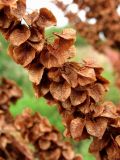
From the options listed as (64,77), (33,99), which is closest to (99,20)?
(64,77)

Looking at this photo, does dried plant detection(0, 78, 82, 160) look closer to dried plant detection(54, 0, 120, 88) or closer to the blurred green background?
dried plant detection(54, 0, 120, 88)

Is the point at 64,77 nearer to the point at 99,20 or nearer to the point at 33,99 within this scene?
the point at 99,20

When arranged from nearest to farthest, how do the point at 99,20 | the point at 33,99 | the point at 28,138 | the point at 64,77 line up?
the point at 64,77, the point at 28,138, the point at 99,20, the point at 33,99

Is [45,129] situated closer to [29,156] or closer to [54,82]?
[29,156]

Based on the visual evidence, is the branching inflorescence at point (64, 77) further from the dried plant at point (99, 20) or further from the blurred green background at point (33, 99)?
the blurred green background at point (33, 99)

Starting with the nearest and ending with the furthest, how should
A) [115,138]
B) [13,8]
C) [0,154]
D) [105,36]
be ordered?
[13,8], [115,138], [0,154], [105,36]

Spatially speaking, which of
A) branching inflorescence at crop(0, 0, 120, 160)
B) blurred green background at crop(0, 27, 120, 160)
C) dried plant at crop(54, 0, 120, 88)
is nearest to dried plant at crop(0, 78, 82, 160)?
branching inflorescence at crop(0, 0, 120, 160)

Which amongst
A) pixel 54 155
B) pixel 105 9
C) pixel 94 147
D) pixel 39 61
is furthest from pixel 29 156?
pixel 105 9

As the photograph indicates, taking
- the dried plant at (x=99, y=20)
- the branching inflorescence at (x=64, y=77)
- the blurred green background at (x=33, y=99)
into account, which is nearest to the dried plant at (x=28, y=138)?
the branching inflorescence at (x=64, y=77)
